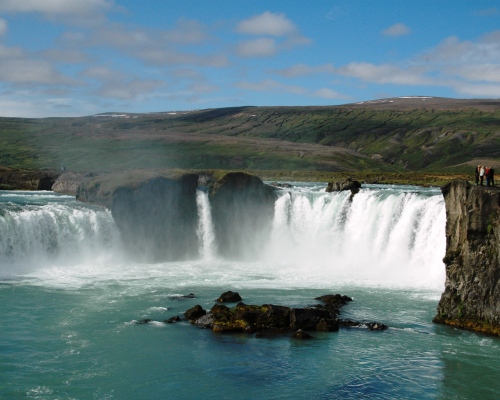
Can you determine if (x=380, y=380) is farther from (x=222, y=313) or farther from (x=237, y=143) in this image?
(x=237, y=143)

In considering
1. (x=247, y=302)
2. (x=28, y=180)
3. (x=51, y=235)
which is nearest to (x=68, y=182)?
(x=28, y=180)

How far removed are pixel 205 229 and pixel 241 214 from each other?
3697 millimetres

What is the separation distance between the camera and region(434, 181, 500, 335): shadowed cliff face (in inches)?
1115

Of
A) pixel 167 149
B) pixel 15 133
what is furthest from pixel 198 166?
pixel 15 133

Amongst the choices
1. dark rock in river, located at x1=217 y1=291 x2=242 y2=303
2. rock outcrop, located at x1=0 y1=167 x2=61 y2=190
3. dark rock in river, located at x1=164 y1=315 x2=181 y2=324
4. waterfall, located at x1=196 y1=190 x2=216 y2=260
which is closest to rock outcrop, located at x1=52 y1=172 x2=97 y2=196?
rock outcrop, located at x1=0 y1=167 x2=61 y2=190

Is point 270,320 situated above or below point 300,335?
above

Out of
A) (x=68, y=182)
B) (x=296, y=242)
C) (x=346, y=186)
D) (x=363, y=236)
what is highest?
(x=68, y=182)

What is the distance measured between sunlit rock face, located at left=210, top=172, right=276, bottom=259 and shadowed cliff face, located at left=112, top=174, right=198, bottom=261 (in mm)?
2305

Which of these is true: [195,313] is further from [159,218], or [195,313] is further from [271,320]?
[159,218]

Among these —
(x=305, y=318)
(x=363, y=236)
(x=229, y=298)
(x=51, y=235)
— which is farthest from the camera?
(x=363, y=236)

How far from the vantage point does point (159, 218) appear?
55.2m

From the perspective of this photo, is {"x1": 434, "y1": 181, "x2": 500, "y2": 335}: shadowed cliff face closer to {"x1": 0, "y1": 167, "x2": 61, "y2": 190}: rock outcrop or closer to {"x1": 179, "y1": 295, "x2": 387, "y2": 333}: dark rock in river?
{"x1": 179, "y1": 295, "x2": 387, "y2": 333}: dark rock in river

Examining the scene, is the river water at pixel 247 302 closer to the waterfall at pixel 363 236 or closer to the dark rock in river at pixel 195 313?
the waterfall at pixel 363 236

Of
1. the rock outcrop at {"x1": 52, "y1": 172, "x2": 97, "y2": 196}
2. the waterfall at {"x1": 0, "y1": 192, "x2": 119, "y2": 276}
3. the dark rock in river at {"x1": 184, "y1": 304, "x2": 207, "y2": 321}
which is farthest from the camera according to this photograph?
the rock outcrop at {"x1": 52, "y1": 172, "x2": 97, "y2": 196}
